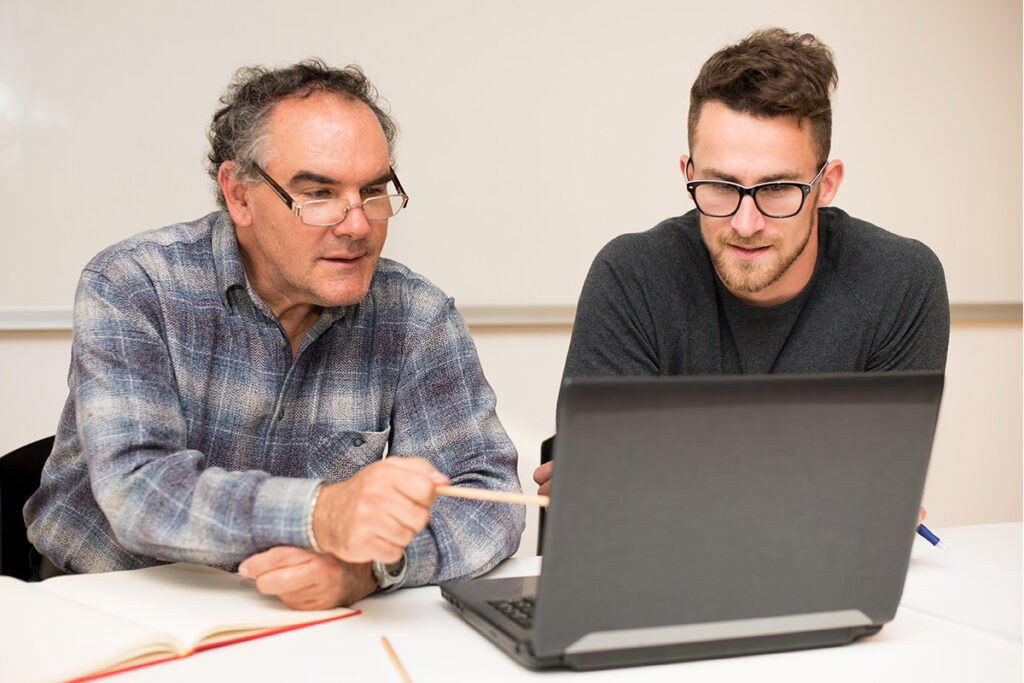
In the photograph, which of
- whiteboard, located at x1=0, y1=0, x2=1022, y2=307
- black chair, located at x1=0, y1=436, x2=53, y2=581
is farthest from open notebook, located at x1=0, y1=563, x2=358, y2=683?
whiteboard, located at x1=0, y1=0, x2=1022, y2=307

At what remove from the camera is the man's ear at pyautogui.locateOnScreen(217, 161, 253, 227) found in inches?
59.9

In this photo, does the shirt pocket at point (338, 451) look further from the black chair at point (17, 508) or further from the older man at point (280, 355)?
the black chair at point (17, 508)

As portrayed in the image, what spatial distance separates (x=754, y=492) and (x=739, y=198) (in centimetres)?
79

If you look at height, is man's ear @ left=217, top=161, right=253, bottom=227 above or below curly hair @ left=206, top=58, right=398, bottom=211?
below

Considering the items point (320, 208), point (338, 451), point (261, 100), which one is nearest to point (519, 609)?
point (338, 451)

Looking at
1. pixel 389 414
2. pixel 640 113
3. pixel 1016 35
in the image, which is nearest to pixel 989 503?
pixel 1016 35

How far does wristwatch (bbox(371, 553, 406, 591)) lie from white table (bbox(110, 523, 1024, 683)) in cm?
2

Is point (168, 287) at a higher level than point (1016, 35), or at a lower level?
lower

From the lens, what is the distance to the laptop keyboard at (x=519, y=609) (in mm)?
964

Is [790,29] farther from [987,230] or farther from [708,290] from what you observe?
[708,290]

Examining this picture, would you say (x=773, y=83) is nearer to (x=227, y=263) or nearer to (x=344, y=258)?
(x=344, y=258)

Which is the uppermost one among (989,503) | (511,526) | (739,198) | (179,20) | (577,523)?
Answer: (179,20)

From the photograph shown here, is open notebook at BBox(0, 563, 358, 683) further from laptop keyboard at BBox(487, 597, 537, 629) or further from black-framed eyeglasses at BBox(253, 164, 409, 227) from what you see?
black-framed eyeglasses at BBox(253, 164, 409, 227)

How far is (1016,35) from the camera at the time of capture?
3123mm
